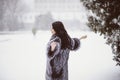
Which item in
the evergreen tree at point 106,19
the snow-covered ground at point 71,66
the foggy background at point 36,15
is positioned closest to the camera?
the evergreen tree at point 106,19

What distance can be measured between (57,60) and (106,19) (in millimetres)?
1620

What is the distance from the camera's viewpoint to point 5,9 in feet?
75.7

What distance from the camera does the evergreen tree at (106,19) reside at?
16.2 feet

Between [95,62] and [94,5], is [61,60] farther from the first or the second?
[95,62]

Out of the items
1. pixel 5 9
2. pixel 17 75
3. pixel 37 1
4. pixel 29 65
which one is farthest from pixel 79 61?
pixel 37 1

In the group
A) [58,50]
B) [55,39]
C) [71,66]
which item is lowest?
[71,66]

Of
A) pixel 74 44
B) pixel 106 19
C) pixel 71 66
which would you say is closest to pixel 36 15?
pixel 71 66

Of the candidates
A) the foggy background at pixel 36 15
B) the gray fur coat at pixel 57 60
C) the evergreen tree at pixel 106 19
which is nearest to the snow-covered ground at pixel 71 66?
the evergreen tree at pixel 106 19

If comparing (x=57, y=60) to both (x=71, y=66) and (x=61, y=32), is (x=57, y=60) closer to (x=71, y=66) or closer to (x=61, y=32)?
(x=61, y=32)

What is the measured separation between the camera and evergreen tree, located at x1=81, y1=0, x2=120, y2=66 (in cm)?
493

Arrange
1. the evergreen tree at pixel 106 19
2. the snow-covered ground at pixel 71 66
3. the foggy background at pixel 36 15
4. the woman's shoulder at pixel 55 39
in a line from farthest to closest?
the foggy background at pixel 36 15 < the snow-covered ground at pixel 71 66 < the evergreen tree at pixel 106 19 < the woman's shoulder at pixel 55 39

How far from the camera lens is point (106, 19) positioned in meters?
5.02

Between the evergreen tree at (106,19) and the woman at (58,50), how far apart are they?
1.17m

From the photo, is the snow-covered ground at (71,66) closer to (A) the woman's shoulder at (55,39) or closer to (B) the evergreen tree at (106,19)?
(B) the evergreen tree at (106,19)
